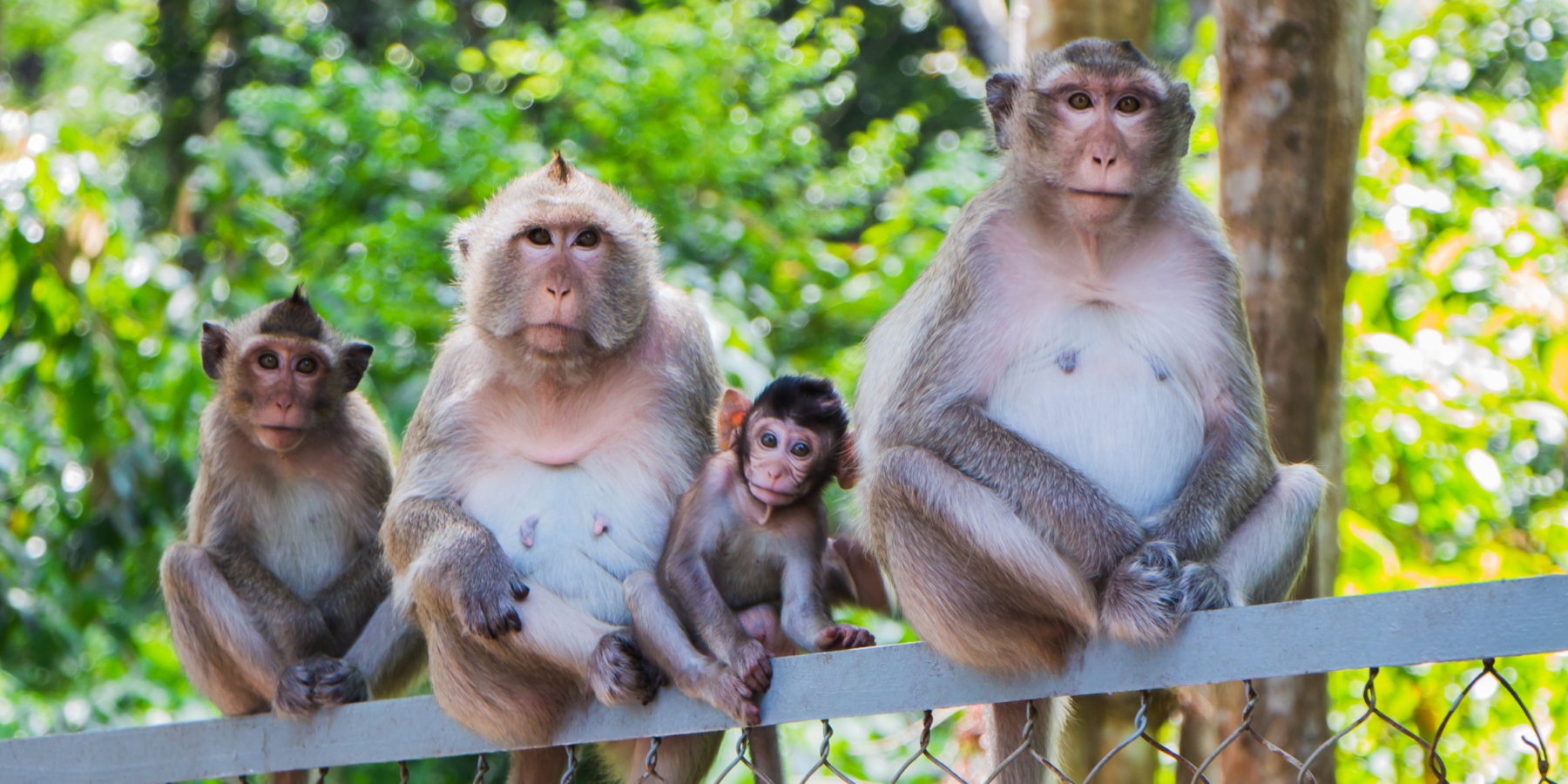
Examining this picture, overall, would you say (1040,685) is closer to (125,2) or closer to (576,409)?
(576,409)

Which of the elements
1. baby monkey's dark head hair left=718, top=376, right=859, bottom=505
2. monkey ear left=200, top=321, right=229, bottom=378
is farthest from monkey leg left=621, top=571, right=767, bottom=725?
monkey ear left=200, top=321, right=229, bottom=378

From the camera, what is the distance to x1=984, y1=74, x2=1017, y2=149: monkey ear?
10.6 ft

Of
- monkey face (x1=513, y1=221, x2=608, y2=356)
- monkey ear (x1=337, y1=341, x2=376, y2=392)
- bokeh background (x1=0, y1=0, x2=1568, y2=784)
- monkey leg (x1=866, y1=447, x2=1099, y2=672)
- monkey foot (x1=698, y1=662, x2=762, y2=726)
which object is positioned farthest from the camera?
bokeh background (x1=0, y1=0, x2=1568, y2=784)

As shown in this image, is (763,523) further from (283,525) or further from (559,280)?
(283,525)

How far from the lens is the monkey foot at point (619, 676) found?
2680 millimetres

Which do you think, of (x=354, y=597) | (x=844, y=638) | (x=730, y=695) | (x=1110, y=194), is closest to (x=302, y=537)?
(x=354, y=597)

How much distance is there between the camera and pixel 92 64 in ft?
49.5

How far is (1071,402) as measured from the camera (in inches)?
114

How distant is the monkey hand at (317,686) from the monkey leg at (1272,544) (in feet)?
6.66

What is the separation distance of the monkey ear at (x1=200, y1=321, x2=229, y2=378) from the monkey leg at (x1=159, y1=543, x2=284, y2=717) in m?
0.59

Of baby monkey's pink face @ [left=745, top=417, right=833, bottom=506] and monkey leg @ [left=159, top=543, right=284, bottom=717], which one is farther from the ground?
baby monkey's pink face @ [left=745, top=417, right=833, bottom=506]

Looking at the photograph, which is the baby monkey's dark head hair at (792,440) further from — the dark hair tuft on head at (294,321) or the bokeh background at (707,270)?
the dark hair tuft on head at (294,321)

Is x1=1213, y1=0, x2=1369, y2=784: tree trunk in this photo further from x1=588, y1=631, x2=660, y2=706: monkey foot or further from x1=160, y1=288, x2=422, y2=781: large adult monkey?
x1=160, y1=288, x2=422, y2=781: large adult monkey

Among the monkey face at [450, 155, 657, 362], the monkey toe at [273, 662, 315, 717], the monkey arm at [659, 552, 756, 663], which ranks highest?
the monkey face at [450, 155, 657, 362]
